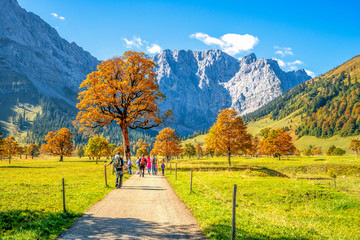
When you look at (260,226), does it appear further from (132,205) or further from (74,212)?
(74,212)

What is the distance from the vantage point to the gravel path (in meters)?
8.66

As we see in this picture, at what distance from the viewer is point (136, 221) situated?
10.4 metres

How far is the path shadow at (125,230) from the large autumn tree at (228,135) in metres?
47.3

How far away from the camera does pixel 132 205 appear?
44.4ft

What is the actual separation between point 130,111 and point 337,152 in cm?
12954

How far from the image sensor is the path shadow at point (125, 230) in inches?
335

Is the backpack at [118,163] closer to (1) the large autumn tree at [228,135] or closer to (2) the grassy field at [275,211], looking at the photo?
(2) the grassy field at [275,211]

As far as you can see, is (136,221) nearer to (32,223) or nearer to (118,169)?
(32,223)

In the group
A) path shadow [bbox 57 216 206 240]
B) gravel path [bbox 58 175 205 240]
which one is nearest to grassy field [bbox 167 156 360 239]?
gravel path [bbox 58 175 205 240]

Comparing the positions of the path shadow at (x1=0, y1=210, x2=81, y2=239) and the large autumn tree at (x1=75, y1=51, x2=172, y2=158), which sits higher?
the large autumn tree at (x1=75, y1=51, x2=172, y2=158)

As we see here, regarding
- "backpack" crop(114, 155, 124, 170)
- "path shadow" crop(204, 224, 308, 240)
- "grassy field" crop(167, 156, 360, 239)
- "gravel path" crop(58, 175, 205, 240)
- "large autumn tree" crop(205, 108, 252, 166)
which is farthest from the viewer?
"large autumn tree" crop(205, 108, 252, 166)

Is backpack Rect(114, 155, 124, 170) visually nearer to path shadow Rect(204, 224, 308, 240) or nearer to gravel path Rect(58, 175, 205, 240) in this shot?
gravel path Rect(58, 175, 205, 240)

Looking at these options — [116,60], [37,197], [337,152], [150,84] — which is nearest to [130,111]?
[150,84]

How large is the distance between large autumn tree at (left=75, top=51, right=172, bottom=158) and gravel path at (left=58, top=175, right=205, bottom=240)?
1896 cm
